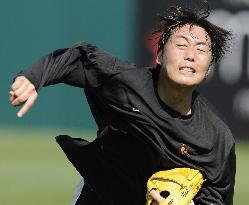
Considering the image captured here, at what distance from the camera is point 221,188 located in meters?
6.01

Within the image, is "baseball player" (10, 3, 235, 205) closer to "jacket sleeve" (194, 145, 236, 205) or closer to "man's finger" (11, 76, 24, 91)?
"jacket sleeve" (194, 145, 236, 205)

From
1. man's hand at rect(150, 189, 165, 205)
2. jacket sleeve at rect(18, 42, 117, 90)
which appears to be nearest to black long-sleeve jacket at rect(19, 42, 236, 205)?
jacket sleeve at rect(18, 42, 117, 90)

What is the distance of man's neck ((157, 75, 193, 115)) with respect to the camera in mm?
6000

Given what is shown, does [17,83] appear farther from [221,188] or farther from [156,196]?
[221,188]

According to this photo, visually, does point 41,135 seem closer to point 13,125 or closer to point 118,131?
point 13,125

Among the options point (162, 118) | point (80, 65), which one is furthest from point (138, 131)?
point (80, 65)

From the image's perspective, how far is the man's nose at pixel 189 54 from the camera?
19.4ft

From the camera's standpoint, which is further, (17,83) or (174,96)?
(174,96)

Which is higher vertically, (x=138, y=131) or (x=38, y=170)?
(x=138, y=131)

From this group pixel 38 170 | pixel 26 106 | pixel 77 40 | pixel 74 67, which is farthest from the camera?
pixel 77 40

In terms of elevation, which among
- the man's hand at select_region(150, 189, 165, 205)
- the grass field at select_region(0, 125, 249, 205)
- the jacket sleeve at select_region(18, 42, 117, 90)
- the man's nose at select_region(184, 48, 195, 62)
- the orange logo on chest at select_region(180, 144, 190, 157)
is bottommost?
the grass field at select_region(0, 125, 249, 205)

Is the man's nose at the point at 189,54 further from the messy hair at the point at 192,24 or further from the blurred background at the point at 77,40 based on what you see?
the blurred background at the point at 77,40

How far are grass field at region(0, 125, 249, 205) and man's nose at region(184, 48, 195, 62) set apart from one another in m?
4.05

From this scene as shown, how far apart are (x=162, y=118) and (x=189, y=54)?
16.0 inches
